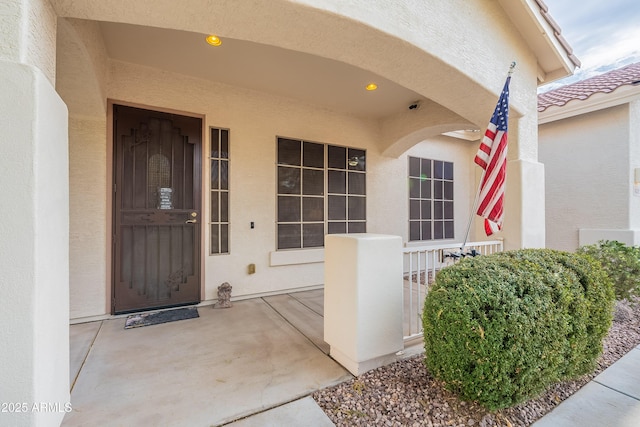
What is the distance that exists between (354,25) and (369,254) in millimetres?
1960

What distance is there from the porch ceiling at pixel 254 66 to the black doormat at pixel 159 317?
3.58m

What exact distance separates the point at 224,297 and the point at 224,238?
94cm

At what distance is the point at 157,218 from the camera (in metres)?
4.05

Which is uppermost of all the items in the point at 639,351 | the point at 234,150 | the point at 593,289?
the point at 234,150

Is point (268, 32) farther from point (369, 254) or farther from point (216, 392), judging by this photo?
point (216, 392)

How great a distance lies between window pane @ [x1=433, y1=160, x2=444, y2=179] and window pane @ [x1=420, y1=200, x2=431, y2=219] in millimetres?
790

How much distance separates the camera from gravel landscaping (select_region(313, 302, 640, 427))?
6.27 feet

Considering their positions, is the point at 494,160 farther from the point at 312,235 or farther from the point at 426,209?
the point at 426,209

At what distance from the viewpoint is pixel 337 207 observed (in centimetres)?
566

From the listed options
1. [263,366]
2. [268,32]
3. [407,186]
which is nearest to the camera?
[268,32]

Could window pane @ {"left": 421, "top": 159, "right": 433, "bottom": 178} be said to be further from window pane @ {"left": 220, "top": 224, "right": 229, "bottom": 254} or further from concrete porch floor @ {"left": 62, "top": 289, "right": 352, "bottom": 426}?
window pane @ {"left": 220, "top": 224, "right": 229, "bottom": 254}

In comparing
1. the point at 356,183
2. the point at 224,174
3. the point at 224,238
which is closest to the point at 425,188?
the point at 356,183

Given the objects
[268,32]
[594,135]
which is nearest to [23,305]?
[268,32]

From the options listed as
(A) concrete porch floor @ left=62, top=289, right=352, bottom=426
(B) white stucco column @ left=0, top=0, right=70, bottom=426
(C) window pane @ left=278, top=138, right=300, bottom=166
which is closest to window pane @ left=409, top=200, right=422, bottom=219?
(C) window pane @ left=278, top=138, right=300, bottom=166
